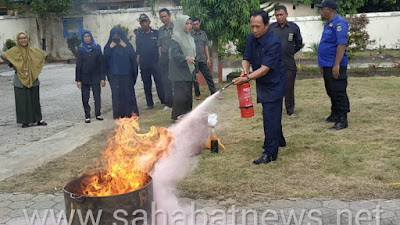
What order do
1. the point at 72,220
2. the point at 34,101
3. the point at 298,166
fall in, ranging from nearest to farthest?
1. the point at 72,220
2. the point at 298,166
3. the point at 34,101

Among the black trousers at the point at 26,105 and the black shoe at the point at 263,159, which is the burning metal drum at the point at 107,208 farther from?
the black trousers at the point at 26,105

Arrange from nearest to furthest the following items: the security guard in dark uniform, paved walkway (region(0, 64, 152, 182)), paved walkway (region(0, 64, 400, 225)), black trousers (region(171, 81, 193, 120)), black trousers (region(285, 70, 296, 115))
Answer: paved walkway (region(0, 64, 400, 225))
paved walkway (region(0, 64, 152, 182))
the security guard in dark uniform
black trousers (region(171, 81, 193, 120))
black trousers (region(285, 70, 296, 115))

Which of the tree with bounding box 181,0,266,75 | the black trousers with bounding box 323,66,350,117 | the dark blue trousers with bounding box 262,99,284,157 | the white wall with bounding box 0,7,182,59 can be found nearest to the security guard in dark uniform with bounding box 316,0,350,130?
the black trousers with bounding box 323,66,350,117

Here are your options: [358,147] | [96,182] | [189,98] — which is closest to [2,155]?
[189,98]

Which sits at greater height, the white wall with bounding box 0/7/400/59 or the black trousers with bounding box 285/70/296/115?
the white wall with bounding box 0/7/400/59

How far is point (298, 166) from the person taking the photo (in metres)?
5.59

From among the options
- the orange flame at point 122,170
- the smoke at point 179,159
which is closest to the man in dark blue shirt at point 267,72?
the smoke at point 179,159

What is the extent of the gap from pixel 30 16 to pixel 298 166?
24878 mm

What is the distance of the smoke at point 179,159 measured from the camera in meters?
4.57

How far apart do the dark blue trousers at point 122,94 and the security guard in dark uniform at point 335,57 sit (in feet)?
12.6

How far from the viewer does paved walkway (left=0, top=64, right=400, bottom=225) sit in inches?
164

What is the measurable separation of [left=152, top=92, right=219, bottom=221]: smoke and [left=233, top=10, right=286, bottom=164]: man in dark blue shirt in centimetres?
64

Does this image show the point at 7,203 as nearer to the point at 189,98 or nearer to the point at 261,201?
the point at 261,201

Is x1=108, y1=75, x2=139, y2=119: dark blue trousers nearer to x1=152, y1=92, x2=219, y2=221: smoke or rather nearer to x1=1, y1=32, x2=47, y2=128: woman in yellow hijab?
x1=1, y1=32, x2=47, y2=128: woman in yellow hijab
